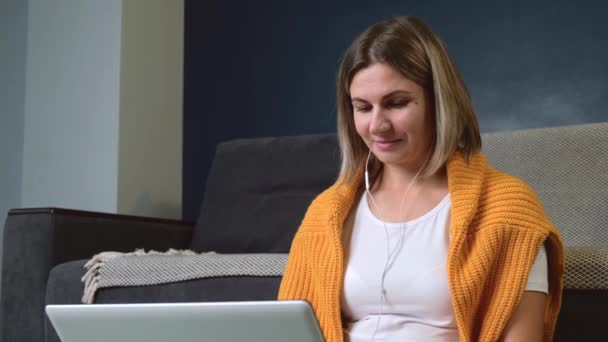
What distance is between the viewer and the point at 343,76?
1.27 meters

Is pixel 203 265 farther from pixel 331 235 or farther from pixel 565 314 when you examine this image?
pixel 565 314

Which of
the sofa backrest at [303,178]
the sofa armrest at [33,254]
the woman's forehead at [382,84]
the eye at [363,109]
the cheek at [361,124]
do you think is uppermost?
the woman's forehead at [382,84]

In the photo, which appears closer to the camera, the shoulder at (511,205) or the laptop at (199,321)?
the laptop at (199,321)

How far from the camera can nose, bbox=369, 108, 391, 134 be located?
3.85ft

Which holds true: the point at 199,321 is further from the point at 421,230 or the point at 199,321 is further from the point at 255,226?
the point at 255,226

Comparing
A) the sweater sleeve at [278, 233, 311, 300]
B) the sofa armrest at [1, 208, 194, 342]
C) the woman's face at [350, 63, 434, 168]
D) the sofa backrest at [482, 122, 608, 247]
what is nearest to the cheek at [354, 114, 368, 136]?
the woman's face at [350, 63, 434, 168]

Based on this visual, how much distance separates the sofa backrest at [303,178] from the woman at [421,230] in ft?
2.72

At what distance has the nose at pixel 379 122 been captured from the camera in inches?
46.3

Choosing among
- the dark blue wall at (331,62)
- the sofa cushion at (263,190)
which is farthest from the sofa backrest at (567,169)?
the dark blue wall at (331,62)

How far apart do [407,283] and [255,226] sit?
150 cm

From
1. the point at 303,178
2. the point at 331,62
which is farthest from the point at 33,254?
the point at 331,62

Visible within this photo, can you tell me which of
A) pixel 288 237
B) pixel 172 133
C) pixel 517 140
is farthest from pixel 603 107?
pixel 172 133

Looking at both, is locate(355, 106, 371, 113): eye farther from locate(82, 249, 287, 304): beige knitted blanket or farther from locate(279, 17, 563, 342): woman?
locate(82, 249, 287, 304): beige knitted blanket

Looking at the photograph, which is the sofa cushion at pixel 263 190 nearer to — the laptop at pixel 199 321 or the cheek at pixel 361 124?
the cheek at pixel 361 124
